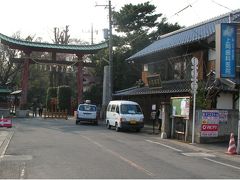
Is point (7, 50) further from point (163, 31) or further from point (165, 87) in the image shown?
point (165, 87)

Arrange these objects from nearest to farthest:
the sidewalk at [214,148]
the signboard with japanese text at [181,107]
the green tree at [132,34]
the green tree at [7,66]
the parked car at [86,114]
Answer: the sidewalk at [214,148], the signboard with japanese text at [181,107], the parked car at [86,114], the green tree at [132,34], the green tree at [7,66]

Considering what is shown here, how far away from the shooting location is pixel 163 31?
188ft

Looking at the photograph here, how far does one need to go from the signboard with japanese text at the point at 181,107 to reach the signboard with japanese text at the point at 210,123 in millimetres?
1112

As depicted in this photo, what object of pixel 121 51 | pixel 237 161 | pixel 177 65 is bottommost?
pixel 237 161

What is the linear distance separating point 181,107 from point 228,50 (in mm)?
5985

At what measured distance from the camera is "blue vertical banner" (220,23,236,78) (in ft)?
64.6

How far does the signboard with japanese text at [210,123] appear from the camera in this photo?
23297mm

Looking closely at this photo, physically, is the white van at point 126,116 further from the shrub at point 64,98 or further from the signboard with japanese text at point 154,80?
the shrub at point 64,98

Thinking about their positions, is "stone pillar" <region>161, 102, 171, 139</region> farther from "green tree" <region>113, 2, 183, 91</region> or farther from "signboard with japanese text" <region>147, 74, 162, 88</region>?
"green tree" <region>113, 2, 183, 91</region>

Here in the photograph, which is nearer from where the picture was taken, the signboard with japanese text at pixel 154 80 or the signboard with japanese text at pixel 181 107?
the signboard with japanese text at pixel 181 107

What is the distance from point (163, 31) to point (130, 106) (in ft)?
92.2

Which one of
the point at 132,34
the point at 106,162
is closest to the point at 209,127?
the point at 106,162

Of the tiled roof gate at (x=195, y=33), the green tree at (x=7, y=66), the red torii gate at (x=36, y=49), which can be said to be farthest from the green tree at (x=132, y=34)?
the green tree at (x=7, y=66)

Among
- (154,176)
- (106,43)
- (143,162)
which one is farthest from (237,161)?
(106,43)
